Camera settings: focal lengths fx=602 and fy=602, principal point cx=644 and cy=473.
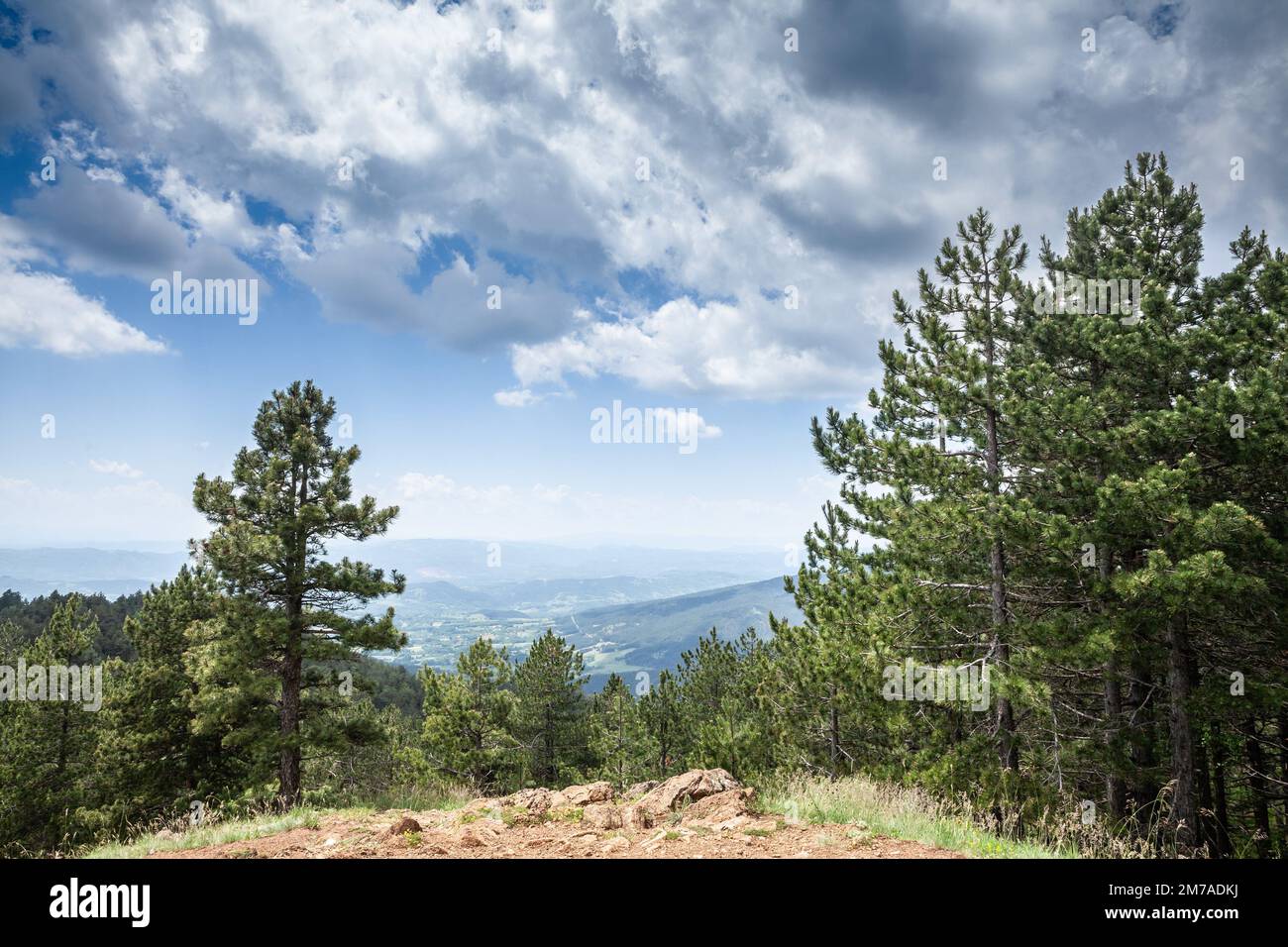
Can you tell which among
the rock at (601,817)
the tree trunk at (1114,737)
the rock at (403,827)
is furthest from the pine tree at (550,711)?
the rock at (403,827)

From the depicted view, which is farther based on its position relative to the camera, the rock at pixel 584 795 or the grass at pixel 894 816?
the rock at pixel 584 795

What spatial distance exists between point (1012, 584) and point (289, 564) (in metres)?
17.2

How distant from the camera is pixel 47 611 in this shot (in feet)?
275

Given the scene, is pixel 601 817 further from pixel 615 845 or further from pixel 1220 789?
pixel 1220 789

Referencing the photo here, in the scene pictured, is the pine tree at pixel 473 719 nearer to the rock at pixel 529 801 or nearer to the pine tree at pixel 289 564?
the pine tree at pixel 289 564

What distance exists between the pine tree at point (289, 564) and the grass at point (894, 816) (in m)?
11.6

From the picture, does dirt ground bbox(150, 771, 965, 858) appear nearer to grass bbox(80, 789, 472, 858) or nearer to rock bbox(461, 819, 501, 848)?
rock bbox(461, 819, 501, 848)

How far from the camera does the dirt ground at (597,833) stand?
617cm

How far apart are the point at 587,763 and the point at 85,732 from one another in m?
22.6

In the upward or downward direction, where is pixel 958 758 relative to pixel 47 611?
upward

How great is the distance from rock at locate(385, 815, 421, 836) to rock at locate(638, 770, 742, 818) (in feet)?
9.74

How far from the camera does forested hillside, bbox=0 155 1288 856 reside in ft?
32.7
